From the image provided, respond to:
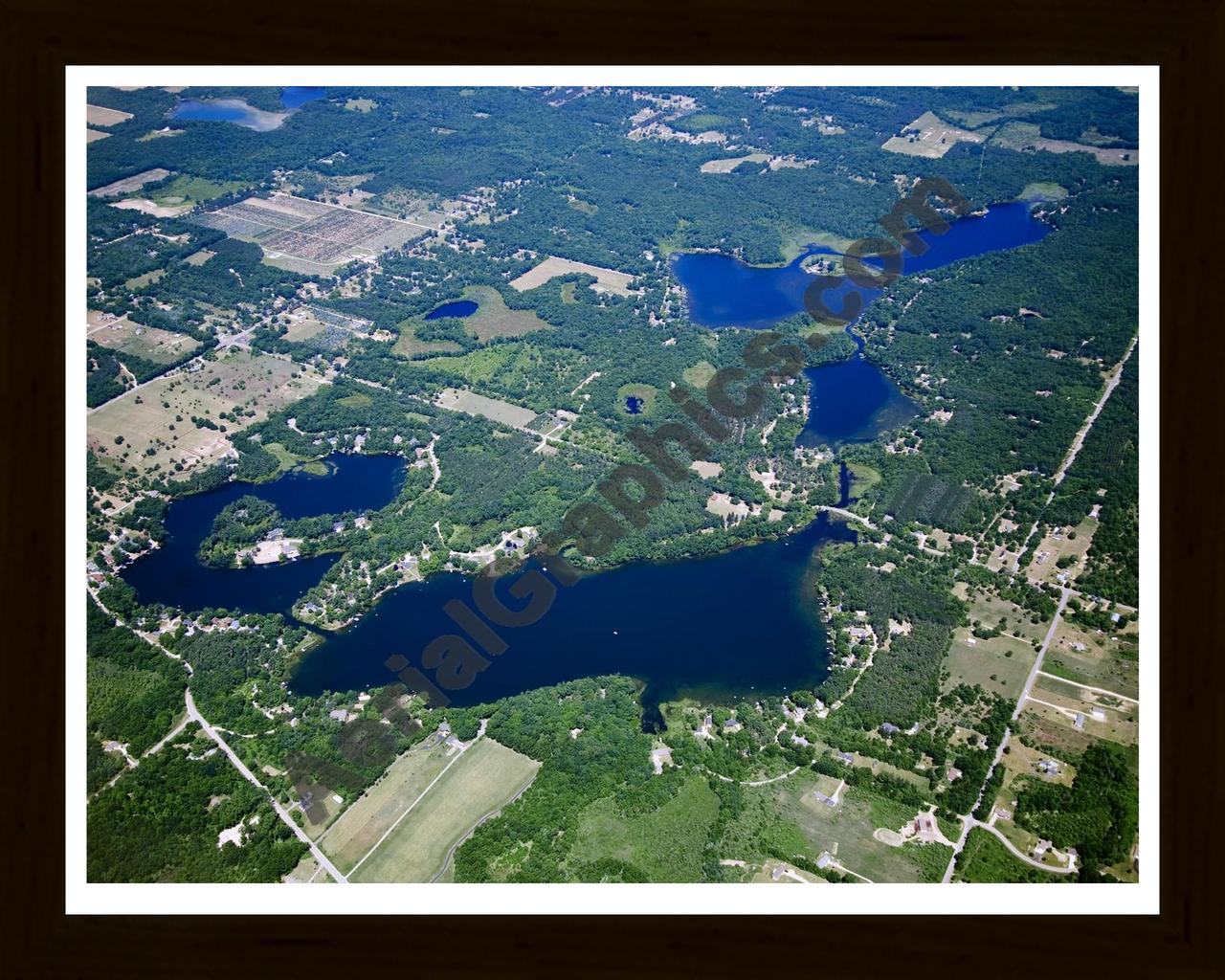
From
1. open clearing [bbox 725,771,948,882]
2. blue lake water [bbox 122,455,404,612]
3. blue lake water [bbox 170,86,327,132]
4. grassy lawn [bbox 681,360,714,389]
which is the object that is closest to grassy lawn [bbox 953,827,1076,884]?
open clearing [bbox 725,771,948,882]

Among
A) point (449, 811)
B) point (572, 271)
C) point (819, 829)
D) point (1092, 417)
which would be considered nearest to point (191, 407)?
point (572, 271)

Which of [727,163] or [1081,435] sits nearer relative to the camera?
[1081,435]

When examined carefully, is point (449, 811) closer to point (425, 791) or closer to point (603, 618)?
point (425, 791)

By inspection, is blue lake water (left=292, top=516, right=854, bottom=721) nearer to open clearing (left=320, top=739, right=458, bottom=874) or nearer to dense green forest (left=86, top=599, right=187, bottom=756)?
open clearing (left=320, top=739, right=458, bottom=874)

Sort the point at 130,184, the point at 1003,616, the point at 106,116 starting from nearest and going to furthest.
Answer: the point at 1003,616 < the point at 130,184 < the point at 106,116
